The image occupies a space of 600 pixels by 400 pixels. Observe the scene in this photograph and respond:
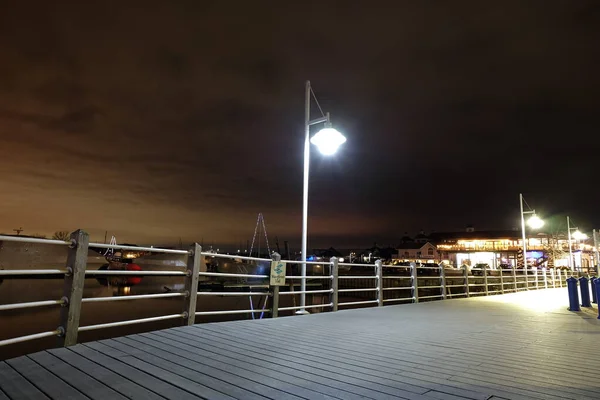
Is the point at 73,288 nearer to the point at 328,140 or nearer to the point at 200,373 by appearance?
the point at 200,373

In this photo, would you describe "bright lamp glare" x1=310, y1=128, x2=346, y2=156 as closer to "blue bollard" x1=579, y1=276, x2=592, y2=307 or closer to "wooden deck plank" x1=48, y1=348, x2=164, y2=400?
"wooden deck plank" x1=48, y1=348, x2=164, y2=400

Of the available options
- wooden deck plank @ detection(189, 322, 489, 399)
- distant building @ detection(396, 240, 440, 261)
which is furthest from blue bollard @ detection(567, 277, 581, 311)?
distant building @ detection(396, 240, 440, 261)

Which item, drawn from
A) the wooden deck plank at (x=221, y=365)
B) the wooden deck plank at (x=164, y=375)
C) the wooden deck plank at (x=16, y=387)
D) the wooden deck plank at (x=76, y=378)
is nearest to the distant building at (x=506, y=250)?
the wooden deck plank at (x=221, y=365)

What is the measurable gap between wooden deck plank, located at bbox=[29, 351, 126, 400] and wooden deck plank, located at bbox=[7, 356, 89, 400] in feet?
0.13

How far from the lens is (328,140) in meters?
8.16

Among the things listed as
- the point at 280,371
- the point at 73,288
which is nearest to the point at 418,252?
the point at 280,371

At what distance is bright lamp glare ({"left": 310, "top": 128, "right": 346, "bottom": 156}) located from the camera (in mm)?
8078

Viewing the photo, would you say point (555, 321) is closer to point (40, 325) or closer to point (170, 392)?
point (170, 392)

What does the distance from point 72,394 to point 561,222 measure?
48.8 meters

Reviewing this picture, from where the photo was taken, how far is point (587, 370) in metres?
3.43

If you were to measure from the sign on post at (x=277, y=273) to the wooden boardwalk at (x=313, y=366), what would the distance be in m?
1.35

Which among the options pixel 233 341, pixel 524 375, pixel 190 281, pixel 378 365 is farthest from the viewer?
pixel 190 281

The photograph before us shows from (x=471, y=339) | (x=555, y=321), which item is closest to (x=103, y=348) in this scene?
(x=471, y=339)

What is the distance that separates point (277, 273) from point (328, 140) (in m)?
3.22
